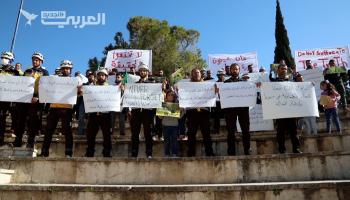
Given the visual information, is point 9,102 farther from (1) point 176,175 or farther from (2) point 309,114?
(2) point 309,114

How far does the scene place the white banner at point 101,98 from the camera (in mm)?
8175

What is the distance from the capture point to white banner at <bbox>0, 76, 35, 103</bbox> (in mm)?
8367

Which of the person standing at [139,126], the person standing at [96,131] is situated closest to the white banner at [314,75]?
the person standing at [139,126]

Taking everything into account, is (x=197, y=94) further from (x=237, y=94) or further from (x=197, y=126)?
(x=237, y=94)

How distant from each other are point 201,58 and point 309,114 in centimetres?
3177

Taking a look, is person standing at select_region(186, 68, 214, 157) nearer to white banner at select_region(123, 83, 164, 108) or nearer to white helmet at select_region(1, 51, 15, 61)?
white banner at select_region(123, 83, 164, 108)

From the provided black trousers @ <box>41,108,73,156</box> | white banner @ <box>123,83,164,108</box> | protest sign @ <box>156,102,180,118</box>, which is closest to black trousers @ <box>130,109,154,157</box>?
white banner @ <box>123,83,164,108</box>

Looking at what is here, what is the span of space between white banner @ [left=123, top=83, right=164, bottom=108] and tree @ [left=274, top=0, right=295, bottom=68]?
2542 cm

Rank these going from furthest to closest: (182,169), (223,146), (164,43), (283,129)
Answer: (164,43), (223,146), (283,129), (182,169)

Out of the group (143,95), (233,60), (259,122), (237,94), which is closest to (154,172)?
(143,95)

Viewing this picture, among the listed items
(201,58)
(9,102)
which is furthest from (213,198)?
(201,58)

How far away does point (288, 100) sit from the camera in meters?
8.11

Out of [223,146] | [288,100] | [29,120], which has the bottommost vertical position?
[223,146]

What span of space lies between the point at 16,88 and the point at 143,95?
115 inches
